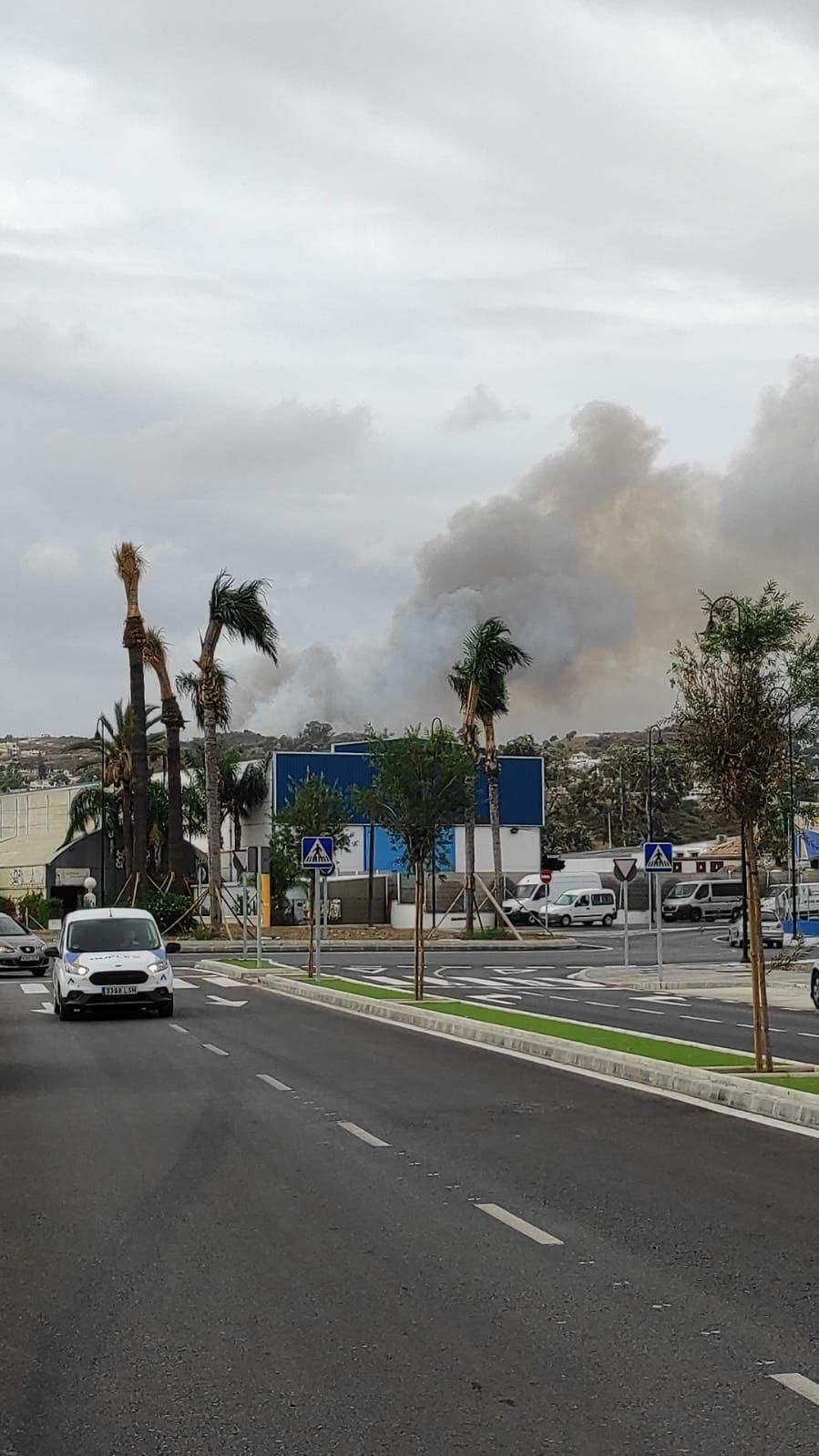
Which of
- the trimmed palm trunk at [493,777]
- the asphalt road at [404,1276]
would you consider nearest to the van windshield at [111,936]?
the asphalt road at [404,1276]

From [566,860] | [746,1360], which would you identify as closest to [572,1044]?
[746,1360]

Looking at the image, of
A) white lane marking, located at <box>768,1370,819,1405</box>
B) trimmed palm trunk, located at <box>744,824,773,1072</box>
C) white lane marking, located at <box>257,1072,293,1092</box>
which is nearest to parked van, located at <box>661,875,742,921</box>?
white lane marking, located at <box>257,1072,293,1092</box>

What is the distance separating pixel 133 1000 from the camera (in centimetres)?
2777

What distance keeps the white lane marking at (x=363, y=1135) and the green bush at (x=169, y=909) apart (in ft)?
157

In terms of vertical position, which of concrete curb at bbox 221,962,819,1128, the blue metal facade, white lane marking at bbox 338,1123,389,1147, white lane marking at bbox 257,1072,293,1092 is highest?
the blue metal facade

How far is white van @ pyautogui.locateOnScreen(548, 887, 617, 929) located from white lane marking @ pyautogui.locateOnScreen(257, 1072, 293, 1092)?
6383 cm

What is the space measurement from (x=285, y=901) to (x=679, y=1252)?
71234 millimetres

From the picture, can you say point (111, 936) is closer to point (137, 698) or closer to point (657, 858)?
point (657, 858)

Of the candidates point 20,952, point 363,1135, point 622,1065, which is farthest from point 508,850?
point 363,1135

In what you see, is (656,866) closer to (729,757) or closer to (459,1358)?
(729,757)

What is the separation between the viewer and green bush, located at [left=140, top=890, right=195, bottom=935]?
6181cm

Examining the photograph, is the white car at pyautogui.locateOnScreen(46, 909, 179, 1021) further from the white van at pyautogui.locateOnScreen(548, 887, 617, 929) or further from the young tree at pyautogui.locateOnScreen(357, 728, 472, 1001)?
the white van at pyautogui.locateOnScreen(548, 887, 617, 929)

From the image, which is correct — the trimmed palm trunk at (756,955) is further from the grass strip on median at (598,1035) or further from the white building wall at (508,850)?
the white building wall at (508,850)

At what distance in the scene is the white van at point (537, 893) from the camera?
81.4m
